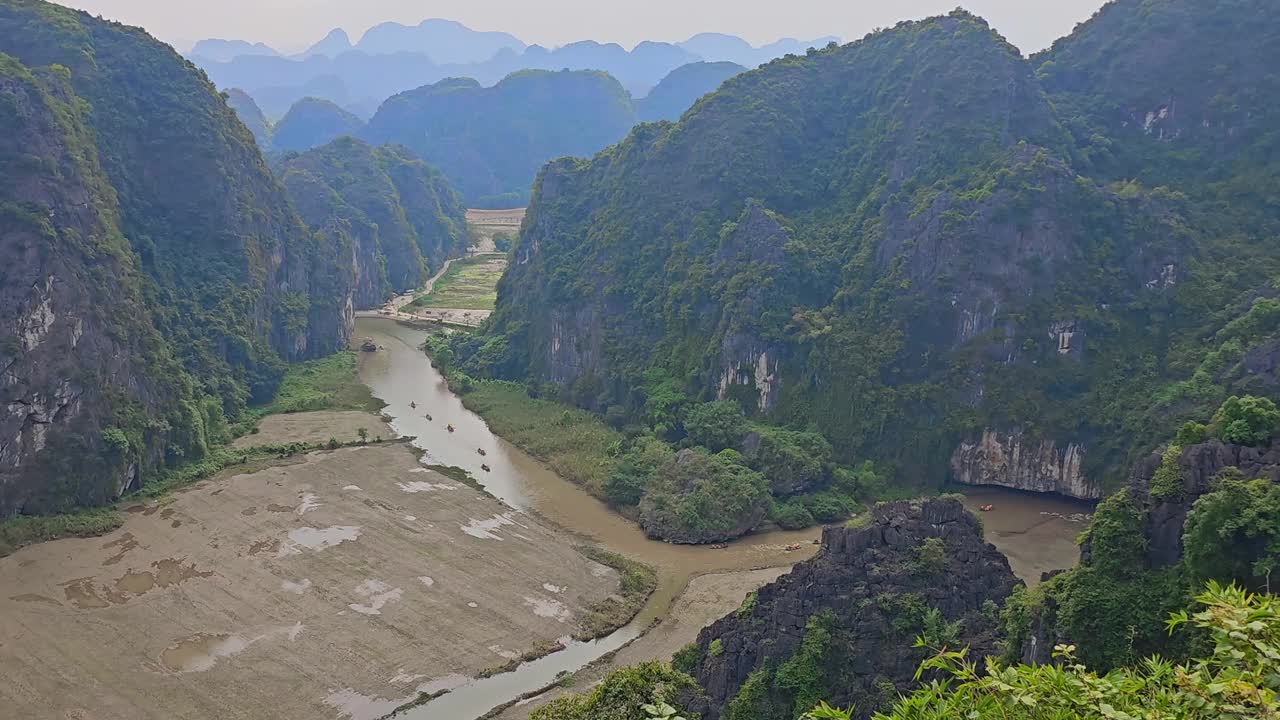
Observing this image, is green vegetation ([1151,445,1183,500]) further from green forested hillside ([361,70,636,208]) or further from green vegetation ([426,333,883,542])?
green forested hillside ([361,70,636,208])

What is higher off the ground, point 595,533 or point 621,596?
point 595,533

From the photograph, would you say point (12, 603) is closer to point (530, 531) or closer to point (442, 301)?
point (530, 531)

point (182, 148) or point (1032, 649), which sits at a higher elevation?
point (182, 148)

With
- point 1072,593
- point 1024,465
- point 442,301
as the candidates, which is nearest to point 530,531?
point 1024,465

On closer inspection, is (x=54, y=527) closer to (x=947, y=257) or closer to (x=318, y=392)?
(x=318, y=392)

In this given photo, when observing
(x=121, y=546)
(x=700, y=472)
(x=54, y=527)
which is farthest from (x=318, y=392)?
(x=700, y=472)

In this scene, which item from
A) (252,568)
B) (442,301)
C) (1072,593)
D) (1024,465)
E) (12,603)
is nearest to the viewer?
(1072,593)
